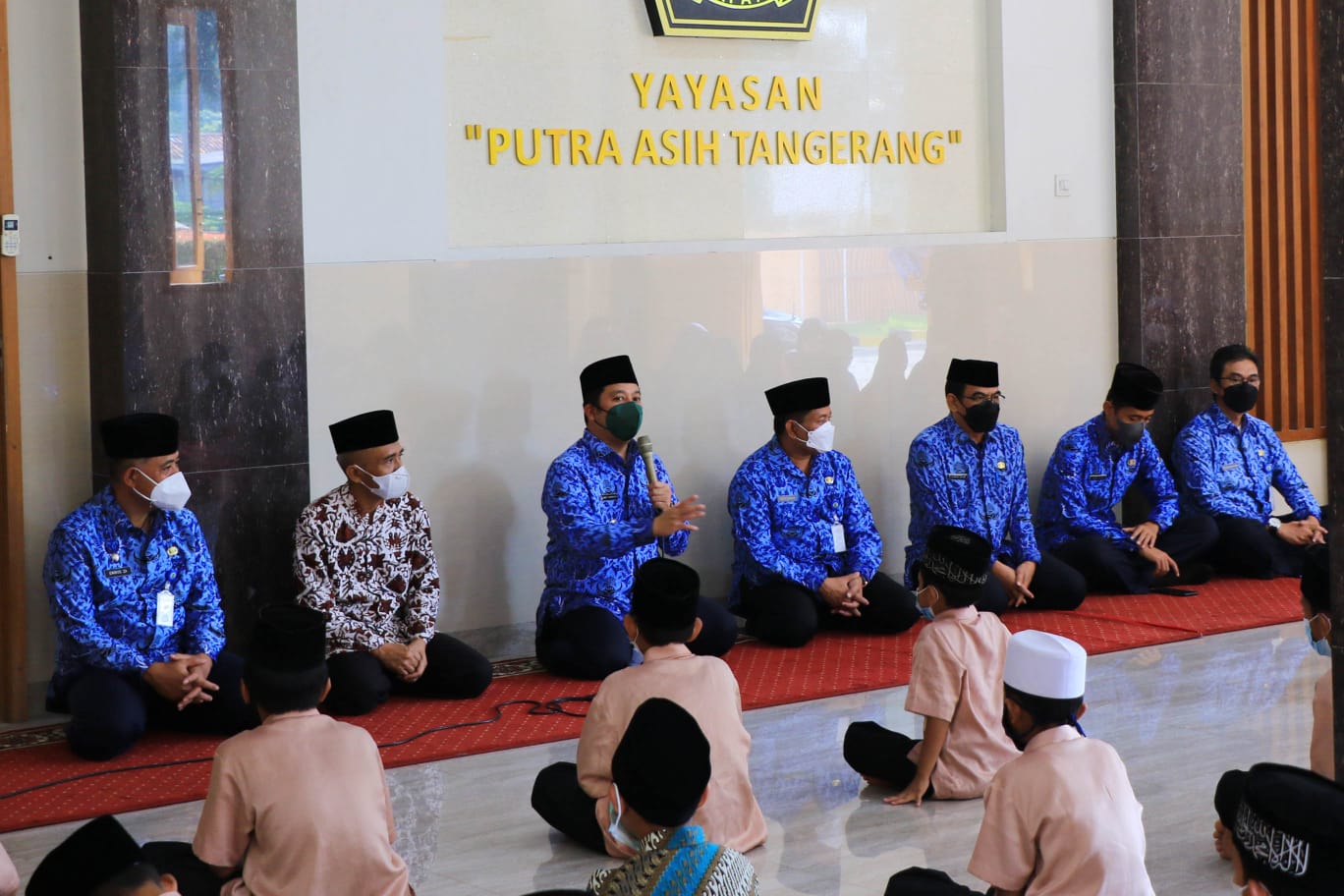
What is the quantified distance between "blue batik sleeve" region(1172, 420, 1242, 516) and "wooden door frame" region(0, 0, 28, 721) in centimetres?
497

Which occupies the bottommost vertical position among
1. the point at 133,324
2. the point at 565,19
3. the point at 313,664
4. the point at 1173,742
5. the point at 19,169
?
the point at 1173,742

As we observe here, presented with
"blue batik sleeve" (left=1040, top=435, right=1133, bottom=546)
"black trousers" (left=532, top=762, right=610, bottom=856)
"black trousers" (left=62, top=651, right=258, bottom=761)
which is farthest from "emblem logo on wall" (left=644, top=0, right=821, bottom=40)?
"black trousers" (left=532, top=762, right=610, bottom=856)

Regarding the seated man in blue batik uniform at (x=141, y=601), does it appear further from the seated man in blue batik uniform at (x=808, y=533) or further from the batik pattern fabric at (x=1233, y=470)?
the batik pattern fabric at (x=1233, y=470)

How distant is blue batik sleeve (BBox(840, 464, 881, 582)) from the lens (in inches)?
261

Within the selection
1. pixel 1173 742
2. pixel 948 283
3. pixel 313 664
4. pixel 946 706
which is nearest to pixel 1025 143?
pixel 948 283

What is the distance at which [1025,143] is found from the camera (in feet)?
24.7

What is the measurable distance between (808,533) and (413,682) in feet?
5.76

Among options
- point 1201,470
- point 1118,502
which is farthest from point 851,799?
point 1201,470

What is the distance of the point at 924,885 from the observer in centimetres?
323

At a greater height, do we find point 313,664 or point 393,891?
point 313,664

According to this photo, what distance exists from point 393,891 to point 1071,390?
525cm

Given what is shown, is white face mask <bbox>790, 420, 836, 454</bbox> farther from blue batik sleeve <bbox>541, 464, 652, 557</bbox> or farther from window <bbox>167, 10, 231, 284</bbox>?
window <bbox>167, 10, 231, 284</bbox>

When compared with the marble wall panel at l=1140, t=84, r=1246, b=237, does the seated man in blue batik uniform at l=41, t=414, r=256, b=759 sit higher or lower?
lower

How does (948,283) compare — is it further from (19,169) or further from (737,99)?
(19,169)
